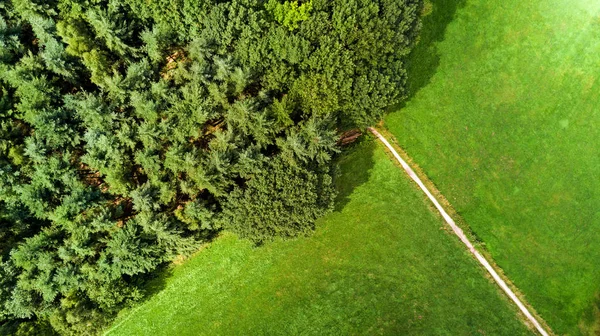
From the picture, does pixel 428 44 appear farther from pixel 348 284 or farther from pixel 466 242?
pixel 348 284

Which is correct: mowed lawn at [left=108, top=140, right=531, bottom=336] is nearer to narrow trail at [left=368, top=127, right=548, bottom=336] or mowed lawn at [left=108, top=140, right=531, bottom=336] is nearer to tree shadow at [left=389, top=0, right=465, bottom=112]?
narrow trail at [left=368, top=127, right=548, bottom=336]

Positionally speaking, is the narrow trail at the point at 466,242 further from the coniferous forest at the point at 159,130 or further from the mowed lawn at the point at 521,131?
the coniferous forest at the point at 159,130

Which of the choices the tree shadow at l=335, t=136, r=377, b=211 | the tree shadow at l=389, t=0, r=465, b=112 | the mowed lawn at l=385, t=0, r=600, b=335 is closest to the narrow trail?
the mowed lawn at l=385, t=0, r=600, b=335

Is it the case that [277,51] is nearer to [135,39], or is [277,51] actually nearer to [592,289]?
[135,39]


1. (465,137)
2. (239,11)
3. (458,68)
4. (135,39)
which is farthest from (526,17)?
(135,39)

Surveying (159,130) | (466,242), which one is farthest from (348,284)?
(159,130)
